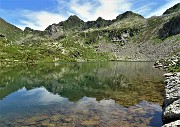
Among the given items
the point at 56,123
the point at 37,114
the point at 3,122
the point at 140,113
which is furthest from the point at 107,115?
the point at 3,122

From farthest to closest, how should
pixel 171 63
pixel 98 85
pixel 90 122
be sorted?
pixel 171 63, pixel 98 85, pixel 90 122

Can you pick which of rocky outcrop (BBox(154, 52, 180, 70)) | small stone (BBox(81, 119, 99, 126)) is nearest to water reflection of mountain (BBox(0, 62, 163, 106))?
rocky outcrop (BBox(154, 52, 180, 70))

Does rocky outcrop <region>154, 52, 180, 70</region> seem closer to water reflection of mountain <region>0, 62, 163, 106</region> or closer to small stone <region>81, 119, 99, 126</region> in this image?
water reflection of mountain <region>0, 62, 163, 106</region>

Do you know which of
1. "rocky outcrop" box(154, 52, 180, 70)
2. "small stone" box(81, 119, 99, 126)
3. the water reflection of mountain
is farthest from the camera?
"rocky outcrop" box(154, 52, 180, 70)

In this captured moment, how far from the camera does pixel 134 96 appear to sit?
40.7 metres

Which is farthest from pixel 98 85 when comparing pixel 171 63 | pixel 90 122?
pixel 171 63

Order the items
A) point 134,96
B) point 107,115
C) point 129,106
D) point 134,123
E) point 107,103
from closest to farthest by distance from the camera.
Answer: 1. point 134,123
2. point 107,115
3. point 129,106
4. point 107,103
5. point 134,96

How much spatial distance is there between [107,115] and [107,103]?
6.84 m

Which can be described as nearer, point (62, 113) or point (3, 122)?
point (3, 122)

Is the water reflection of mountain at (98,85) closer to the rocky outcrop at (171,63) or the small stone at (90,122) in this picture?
the rocky outcrop at (171,63)

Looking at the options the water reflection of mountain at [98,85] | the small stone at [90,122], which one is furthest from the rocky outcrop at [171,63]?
the small stone at [90,122]

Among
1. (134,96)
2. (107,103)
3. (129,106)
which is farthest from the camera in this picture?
(134,96)

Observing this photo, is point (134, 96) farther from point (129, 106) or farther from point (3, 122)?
point (3, 122)

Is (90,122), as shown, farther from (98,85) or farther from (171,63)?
(171,63)
